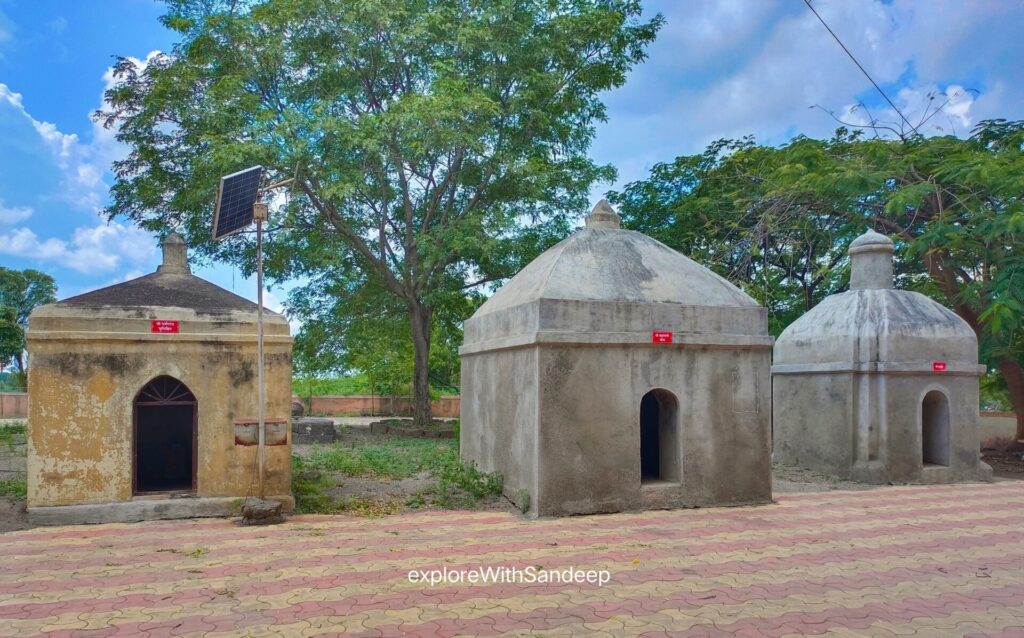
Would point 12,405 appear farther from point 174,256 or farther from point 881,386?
point 881,386

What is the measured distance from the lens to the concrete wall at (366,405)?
30047 millimetres

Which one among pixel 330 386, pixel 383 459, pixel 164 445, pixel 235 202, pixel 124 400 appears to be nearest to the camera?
pixel 124 400

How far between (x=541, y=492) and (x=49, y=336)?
584 centimetres

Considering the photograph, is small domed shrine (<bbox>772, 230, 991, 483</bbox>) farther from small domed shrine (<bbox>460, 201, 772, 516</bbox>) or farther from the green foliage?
the green foliage

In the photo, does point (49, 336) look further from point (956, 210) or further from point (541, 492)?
point (956, 210)

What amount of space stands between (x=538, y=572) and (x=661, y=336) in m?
3.91

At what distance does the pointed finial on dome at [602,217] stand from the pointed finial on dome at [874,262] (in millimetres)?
5519

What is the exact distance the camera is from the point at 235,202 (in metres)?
8.47

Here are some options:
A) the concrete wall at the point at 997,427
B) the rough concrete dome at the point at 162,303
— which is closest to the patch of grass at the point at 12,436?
the rough concrete dome at the point at 162,303

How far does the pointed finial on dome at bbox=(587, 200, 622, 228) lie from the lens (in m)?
10.8

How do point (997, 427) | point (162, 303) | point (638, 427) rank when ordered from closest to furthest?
point (162, 303) → point (638, 427) → point (997, 427)

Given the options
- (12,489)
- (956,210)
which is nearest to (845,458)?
(956,210)

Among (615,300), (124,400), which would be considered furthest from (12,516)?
(615,300)

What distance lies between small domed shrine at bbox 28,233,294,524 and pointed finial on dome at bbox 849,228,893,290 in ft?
33.8
